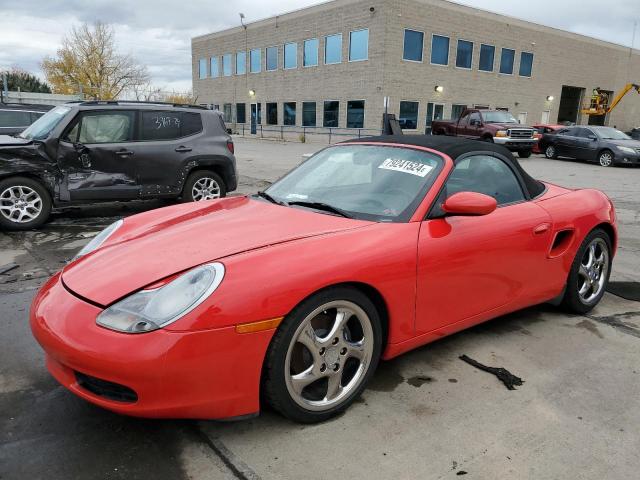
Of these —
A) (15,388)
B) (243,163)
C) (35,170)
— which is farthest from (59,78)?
(15,388)

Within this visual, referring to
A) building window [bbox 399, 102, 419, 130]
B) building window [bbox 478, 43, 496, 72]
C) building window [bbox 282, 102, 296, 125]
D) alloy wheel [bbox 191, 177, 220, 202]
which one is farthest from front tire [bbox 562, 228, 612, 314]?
building window [bbox 282, 102, 296, 125]

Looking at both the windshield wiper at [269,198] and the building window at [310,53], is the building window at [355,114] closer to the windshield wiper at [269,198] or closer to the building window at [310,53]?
the building window at [310,53]

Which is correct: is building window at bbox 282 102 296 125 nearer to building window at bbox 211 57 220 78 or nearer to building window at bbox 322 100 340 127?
building window at bbox 322 100 340 127

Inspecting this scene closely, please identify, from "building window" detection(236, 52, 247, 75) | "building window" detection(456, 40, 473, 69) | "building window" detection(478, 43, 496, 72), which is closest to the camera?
"building window" detection(456, 40, 473, 69)

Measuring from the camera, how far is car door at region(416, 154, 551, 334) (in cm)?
283

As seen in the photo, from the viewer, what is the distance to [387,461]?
2236 mm

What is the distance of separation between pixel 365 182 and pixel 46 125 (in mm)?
5558

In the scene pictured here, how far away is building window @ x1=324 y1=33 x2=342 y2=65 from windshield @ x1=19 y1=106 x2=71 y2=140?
25231 mm

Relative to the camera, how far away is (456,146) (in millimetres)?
3309

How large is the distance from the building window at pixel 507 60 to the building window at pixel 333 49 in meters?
11.0

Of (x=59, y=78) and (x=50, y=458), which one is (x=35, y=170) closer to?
(x=50, y=458)

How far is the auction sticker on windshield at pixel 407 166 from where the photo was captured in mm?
3102

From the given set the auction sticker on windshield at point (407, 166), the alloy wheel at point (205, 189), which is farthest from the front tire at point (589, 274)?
the alloy wheel at point (205, 189)

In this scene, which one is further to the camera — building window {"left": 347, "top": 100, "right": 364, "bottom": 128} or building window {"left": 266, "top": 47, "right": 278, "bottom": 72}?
building window {"left": 266, "top": 47, "right": 278, "bottom": 72}
